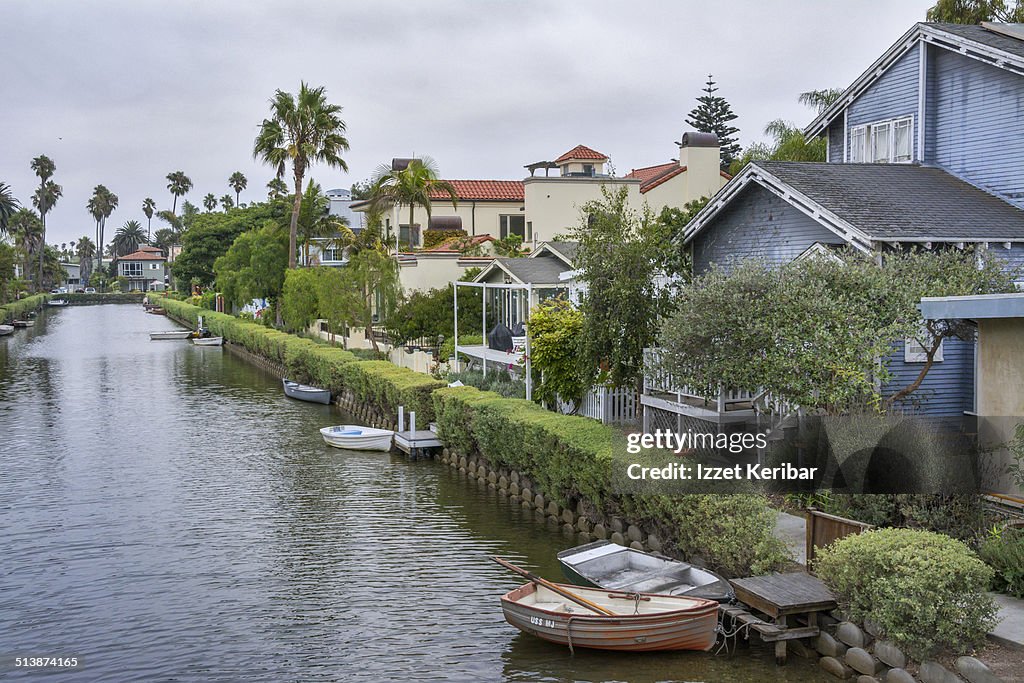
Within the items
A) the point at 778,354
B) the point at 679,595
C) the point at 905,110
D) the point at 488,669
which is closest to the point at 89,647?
the point at 488,669

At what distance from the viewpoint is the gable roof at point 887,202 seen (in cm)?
2025

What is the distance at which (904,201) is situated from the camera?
71.3ft

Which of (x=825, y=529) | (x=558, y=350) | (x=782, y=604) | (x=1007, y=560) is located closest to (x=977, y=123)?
(x=558, y=350)

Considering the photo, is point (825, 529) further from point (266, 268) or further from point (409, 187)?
point (266, 268)

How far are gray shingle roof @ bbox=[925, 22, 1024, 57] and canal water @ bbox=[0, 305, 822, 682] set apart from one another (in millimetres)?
14589

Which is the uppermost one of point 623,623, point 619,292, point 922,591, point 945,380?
point 619,292

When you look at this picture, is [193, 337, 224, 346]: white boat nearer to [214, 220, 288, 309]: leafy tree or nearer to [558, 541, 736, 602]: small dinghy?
[214, 220, 288, 309]: leafy tree

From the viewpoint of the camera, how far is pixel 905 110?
83.8 feet

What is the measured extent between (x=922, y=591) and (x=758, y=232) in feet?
42.9

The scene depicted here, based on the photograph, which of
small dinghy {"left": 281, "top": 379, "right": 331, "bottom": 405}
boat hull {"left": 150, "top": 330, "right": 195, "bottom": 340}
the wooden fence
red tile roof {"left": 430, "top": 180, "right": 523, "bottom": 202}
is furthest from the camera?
boat hull {"left": 150, "top": 330, "right": 195, "bottom": 340}

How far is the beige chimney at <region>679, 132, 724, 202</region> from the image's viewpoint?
4828cm

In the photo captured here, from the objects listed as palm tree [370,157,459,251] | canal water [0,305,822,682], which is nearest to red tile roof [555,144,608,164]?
palm tree [370,157,459,251]

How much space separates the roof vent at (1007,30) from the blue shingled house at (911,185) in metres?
0.05

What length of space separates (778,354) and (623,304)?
5173 mm
